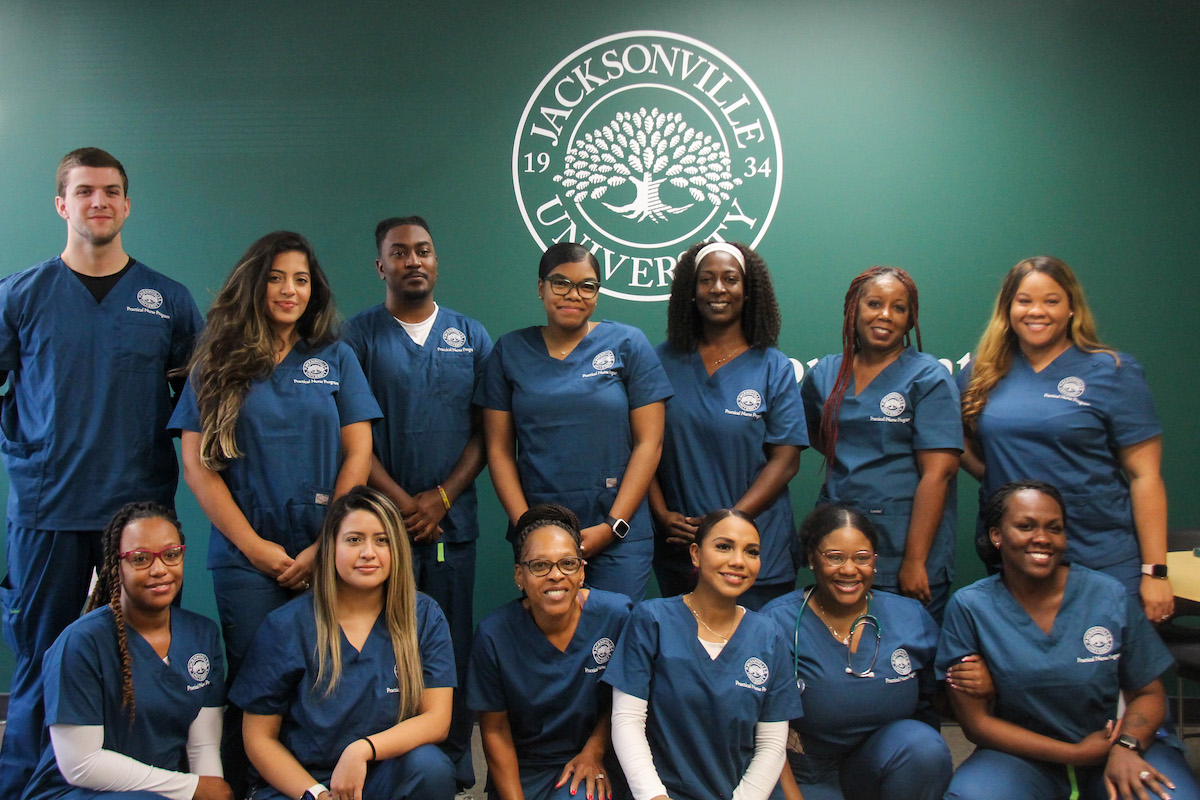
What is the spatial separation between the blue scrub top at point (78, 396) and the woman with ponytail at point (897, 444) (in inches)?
66.1

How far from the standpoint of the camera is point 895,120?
10.7ft

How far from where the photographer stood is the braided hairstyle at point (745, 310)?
2.56 meters

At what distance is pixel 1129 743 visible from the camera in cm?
200

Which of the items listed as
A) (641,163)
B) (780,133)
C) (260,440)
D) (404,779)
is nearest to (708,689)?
(404,779)

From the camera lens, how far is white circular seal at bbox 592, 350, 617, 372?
94.6 inches

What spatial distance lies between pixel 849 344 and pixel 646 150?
113 centimetres

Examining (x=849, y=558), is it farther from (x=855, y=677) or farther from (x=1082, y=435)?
(x=1082, y=435)

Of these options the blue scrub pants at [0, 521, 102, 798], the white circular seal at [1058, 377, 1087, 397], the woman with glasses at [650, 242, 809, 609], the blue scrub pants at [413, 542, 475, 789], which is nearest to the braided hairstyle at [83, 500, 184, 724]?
the blue scrub pants at [0, 521, 102, 798]

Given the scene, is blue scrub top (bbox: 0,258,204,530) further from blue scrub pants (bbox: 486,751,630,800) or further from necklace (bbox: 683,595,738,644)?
necklace (bbox: 683,595,738,644)

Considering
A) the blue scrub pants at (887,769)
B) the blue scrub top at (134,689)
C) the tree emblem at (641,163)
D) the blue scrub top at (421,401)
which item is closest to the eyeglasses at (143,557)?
the blue scrub top at (134,689)

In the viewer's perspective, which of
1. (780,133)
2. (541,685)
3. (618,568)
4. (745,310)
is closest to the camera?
(541,685)

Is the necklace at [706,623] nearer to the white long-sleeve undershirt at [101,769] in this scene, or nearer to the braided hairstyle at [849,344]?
the braided hairstyle at [849,344]

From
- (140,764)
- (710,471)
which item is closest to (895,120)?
(710,471)

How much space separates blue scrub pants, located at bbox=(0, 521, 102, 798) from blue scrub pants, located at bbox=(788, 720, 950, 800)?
172cm
